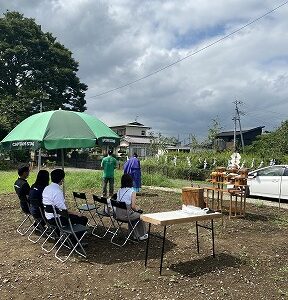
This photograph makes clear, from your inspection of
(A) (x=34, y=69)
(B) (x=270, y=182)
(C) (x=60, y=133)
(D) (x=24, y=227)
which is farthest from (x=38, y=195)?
(A) (x=34, y=69)

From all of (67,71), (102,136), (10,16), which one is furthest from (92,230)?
(10,16)

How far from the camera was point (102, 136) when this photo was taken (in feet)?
22.5

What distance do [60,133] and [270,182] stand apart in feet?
32.4

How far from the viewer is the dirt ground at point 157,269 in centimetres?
469

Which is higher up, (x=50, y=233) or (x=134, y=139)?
(x=134, y=139)

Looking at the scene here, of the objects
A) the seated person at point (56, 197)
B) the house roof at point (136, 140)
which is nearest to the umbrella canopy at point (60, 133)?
the seated person at point (56, 197)

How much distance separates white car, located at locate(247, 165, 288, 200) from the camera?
1360 cm

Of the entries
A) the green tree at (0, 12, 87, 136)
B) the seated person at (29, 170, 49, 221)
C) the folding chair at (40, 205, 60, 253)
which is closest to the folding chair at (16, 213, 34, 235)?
the folding chair at (40, 205, 60, 253)

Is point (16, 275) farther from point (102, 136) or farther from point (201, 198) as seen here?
point (201, 198)

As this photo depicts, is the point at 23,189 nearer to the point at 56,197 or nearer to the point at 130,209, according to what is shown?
the point at 56,197

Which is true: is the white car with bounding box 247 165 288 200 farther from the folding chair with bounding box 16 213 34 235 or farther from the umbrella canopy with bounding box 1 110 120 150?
the folding chair with bounding box 16 213 34 235

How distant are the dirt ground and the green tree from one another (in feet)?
112

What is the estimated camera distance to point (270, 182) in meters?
14.1

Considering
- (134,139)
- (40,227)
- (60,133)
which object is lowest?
(40,227)
